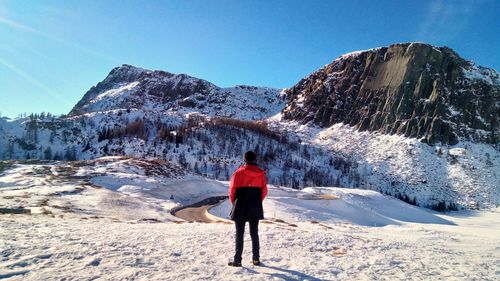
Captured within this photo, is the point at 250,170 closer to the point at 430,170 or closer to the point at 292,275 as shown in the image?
the point at 292,275

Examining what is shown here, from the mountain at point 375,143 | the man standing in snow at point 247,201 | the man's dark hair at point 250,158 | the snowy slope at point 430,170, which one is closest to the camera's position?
the man standing in snow at point 247,201

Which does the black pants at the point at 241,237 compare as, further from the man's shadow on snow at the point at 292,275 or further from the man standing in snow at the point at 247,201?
the man's shadow on snow at the point at 292,275

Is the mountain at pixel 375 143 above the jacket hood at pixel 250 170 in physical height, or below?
above

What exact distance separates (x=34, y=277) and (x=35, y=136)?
178 m

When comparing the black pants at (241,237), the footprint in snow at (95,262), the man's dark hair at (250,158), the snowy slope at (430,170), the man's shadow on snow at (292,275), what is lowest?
the footprint in snow at (95,262)

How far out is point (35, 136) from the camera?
16250 centimetres

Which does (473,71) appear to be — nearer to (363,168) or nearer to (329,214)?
(363,168)

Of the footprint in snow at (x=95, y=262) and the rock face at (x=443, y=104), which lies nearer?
the footprint in snow at (x=95, y=262)

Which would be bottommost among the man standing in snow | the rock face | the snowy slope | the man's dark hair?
the man standing in snow

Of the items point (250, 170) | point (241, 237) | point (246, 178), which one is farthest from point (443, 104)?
point (241, 237)

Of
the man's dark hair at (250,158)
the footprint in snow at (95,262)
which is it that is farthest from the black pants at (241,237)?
the footprint in snow at (95,262)

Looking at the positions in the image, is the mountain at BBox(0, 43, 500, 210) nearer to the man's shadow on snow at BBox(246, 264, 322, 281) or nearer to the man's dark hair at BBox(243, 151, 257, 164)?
the man's dark hair at BBox(243, 151, 257, 164)

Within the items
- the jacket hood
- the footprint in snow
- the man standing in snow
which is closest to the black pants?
Answer: the man standing in snow

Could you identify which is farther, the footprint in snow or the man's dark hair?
the man's dark hair
